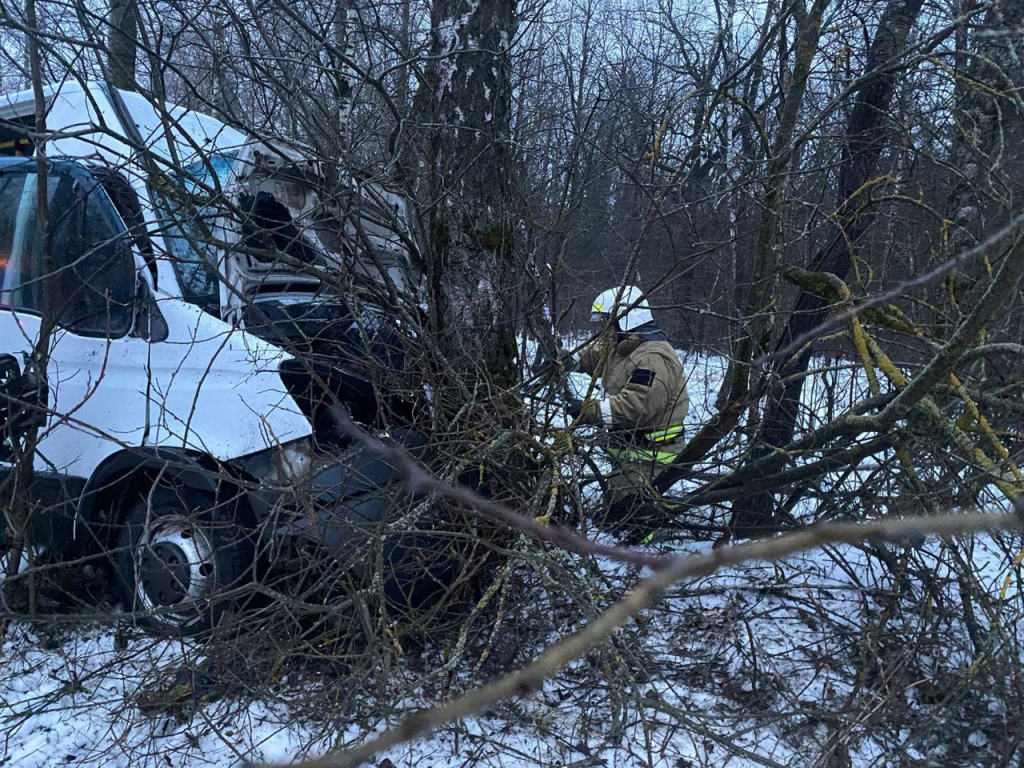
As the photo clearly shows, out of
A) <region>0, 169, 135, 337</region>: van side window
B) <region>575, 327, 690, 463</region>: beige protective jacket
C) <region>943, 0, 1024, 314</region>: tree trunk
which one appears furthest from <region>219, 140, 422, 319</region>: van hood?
<region>943, 0, 1024, 314</region>: tree trunk

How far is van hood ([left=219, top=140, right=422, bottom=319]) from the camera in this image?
3613 mm

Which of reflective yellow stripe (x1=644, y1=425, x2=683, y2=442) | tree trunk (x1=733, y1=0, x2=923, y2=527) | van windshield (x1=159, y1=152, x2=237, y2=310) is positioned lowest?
van windshield (x1=159, y1=152, x2=237, y2=310)

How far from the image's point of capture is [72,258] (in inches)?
152

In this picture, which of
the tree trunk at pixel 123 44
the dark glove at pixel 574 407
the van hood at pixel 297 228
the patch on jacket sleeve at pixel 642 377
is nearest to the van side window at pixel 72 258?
the van hood at pixel 297 228

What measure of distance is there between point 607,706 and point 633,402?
5.34 feet

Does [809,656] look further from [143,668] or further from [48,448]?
[48,448]

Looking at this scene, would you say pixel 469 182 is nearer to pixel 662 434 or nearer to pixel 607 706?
pixel 662 434

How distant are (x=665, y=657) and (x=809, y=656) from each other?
0.64 meters

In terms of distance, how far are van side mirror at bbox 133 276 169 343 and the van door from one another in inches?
1.2

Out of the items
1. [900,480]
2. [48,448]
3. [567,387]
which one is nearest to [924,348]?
[900,480]

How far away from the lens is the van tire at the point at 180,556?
344 centimetres

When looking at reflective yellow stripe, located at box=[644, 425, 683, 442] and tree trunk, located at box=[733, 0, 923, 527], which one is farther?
tree trunk, located at box=[733, 0, 923, 527]

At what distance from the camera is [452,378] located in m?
3.51

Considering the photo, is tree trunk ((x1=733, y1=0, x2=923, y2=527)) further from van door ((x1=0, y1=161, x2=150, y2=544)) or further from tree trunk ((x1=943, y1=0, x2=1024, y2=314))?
van door ((x1=0, y1=161, x2=150, y2=544))
